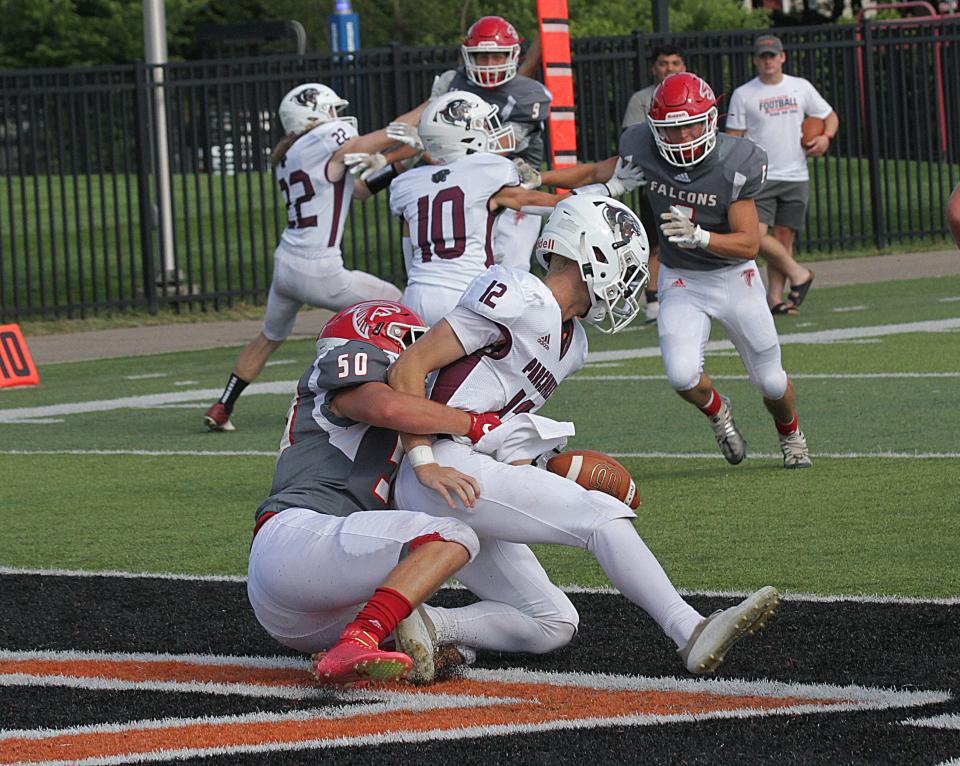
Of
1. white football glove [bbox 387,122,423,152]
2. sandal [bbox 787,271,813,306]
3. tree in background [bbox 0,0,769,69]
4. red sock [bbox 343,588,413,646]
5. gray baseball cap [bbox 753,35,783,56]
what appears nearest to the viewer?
red sock [bbox 343,588,413,646]

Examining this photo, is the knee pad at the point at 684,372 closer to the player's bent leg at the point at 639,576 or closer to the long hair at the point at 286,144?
the long hair at the point at 286,144

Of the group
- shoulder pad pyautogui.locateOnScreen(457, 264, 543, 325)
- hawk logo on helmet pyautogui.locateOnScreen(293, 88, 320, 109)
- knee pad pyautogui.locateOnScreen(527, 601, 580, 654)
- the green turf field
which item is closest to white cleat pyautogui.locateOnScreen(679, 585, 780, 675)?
knee pad pyautogui.locateOnScreen(527, 601, 580, 654)

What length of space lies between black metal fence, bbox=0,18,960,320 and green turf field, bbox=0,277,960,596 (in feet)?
11.6

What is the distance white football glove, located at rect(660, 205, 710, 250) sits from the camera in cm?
839

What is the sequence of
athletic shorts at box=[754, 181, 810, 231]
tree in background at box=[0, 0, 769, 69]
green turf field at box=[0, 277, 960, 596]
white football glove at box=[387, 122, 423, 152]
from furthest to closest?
tree in background at box=[0, 0, 769, 69] < athletic shorts at box=[754, 181, 810, 231] < white football glove at box=[387, 122, 423, 152] < green turf field at box=[0, 277, 960, 596]

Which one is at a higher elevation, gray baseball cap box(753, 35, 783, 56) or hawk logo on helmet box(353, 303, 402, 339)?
gray baseball cap box(753, 35, 783, 56)

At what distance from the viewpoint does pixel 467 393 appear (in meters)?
5.35

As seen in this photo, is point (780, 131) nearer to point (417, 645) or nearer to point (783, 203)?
point (783, 203)

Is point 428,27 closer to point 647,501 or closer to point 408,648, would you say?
point 647,501

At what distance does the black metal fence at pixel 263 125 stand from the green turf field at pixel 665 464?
11.6 ft

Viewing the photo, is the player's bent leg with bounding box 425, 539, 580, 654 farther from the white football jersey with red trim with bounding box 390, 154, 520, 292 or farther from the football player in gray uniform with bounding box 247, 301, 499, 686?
the white football jersey with red trim with bounding box 390, 154, 520, 292

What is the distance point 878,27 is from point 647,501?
14.6 m

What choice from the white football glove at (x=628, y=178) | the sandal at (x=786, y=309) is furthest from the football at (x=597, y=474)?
the sandal at (x=786, y=309)

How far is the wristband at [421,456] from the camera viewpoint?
511 centimetres
